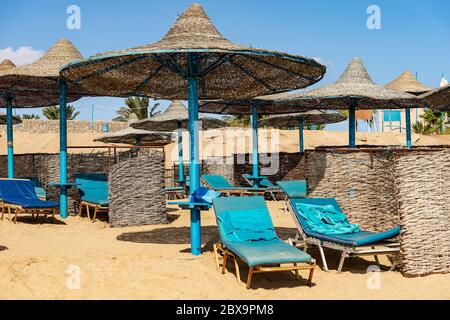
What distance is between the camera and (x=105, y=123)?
114 feet

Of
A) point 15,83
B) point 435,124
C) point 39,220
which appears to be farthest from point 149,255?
point 435,124

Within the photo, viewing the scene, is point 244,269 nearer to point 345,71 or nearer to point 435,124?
point 345,71

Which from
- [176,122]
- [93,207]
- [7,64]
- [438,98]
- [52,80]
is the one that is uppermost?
[7,64]

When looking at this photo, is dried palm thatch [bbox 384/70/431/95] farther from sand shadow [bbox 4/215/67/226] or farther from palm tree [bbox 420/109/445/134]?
palm tree [bbox 420/109/445/134]

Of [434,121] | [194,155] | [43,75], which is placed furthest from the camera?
[434,121]

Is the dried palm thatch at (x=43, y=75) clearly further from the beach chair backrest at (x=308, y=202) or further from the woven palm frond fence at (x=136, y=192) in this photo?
the beach chair backrest at (x=308, y=202)

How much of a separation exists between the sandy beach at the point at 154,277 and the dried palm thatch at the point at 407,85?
10827 millimetres

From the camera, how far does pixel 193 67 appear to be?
705 cm

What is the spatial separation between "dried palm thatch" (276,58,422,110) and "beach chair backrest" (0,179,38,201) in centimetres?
648

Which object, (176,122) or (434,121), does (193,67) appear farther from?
(434,121)

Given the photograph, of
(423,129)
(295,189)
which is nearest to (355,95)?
(295,189)

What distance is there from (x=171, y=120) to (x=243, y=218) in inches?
419

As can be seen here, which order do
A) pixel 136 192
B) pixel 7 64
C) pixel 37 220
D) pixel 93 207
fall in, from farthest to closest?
pixel 7 64 → pixel 93 207 → pixel 37 220 → pixel 136 192

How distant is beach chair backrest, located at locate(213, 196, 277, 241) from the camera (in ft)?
20.1
